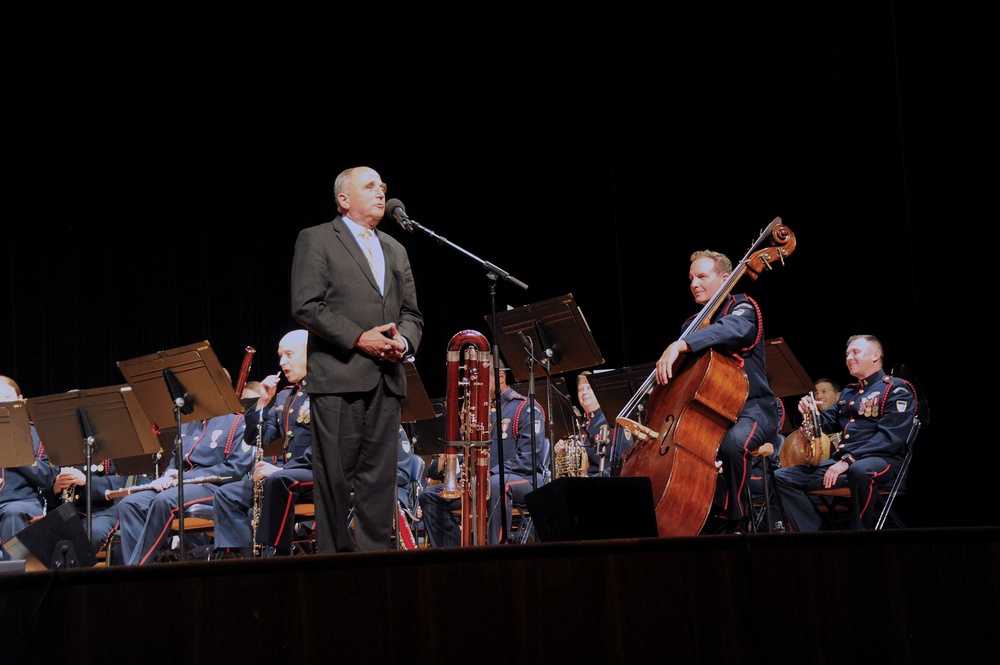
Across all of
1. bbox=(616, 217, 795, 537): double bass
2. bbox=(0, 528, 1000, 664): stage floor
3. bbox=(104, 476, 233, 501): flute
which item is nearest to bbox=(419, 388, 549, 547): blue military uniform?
bbox=(104, 476, 233, 501): flute

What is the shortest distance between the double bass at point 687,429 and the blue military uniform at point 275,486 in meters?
2.01

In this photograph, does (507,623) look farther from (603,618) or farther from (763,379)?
(763,379)

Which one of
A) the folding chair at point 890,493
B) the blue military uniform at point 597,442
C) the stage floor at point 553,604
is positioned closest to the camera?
the stage floor at point 553,604

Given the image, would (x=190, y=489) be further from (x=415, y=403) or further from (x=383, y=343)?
(x=383, y=343)

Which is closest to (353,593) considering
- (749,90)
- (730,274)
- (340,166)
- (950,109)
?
(730,274)

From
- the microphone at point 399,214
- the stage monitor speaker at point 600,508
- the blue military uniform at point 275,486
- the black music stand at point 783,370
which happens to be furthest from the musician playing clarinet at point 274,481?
the black music stand at point 783,370

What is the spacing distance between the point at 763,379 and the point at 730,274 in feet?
1.88

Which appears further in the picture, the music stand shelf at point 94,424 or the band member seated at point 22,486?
the band member seated at point 22,486

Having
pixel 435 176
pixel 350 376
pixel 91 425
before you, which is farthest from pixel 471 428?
pixel 435 176

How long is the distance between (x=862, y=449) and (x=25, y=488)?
18.6 feet

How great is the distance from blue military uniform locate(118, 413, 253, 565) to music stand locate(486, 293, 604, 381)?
2.13m

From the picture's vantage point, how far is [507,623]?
9.24ft

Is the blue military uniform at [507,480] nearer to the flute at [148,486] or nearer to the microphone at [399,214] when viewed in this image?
the flute at [148,486]

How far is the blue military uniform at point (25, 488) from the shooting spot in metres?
6.52
